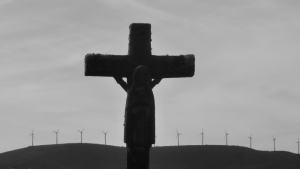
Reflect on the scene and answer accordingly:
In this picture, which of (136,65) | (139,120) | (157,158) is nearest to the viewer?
(139,120)

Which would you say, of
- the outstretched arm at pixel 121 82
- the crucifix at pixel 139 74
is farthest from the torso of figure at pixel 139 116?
the outstretched arm at pixel 121 82

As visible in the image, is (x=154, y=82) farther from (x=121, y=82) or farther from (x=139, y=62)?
(x=121, y=82)

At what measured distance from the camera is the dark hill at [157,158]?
510ft

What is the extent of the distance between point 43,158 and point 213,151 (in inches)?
1871

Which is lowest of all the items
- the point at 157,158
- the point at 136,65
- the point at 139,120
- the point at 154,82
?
the point at 157,158

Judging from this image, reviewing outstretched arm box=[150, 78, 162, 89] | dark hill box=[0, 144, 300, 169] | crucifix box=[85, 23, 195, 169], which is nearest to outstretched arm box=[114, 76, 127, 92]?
crucifix box=[85, 23, 195, 169]

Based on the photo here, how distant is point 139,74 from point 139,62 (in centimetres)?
83

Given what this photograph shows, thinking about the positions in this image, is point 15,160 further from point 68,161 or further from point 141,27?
point 141,27

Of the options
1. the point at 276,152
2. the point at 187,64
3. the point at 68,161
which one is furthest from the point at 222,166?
the point at 187,64

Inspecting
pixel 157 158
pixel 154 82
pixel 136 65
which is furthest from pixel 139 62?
pixel 157 158

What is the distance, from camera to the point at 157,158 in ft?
564

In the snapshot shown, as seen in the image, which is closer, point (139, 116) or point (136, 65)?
point (139, 116)

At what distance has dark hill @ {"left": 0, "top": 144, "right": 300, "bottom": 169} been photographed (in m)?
156

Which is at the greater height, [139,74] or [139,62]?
[139,62]
